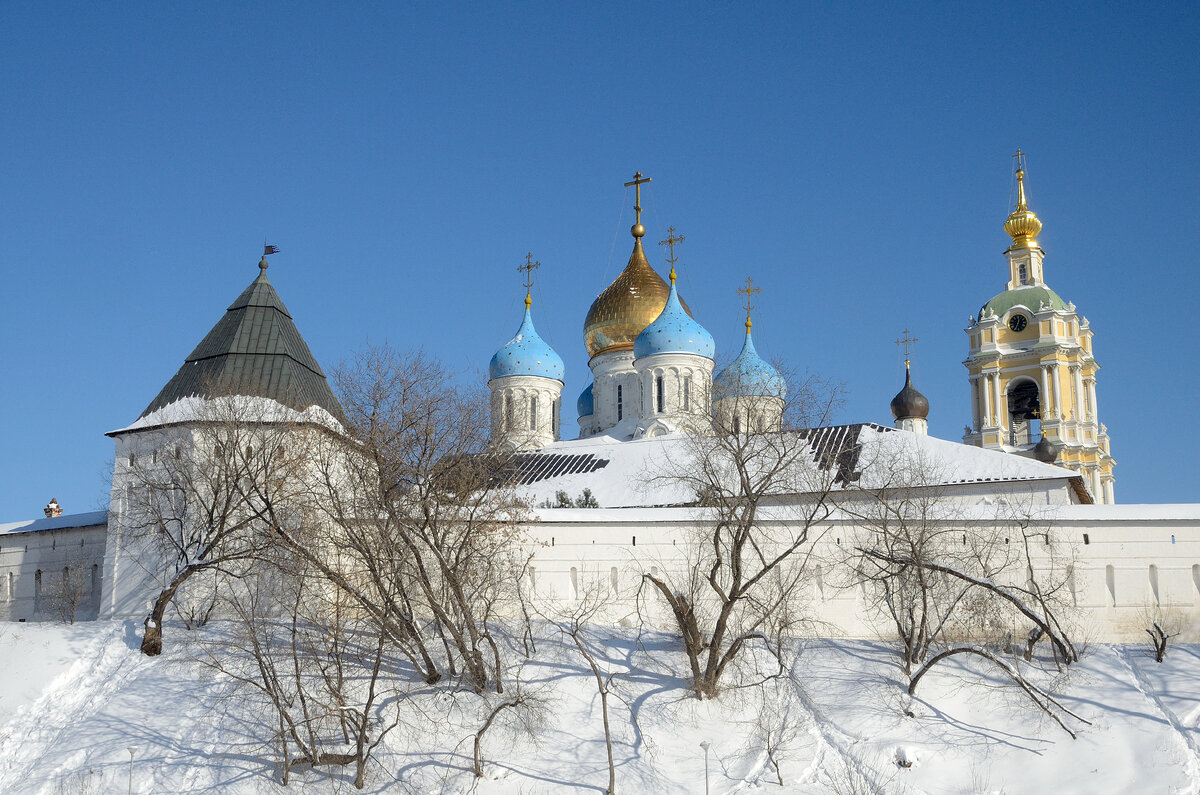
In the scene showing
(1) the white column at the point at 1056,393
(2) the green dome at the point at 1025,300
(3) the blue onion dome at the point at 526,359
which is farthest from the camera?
(2) the green dome at the point at 1025,300

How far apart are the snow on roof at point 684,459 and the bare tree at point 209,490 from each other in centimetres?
498

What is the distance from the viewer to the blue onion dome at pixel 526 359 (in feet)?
122

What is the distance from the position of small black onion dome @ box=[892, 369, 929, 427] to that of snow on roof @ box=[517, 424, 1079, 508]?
41.0 feet

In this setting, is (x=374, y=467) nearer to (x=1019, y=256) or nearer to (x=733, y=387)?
(x=733, y=387)

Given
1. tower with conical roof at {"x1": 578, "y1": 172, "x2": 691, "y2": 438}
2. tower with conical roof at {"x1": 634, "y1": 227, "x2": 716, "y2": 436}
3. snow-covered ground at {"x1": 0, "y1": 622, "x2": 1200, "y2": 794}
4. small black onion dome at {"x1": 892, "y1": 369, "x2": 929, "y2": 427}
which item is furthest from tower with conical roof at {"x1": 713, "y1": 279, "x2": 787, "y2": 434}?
small black onion dome at {"x1": 892, "y1": 369, "x2": 929, "y2": 427}

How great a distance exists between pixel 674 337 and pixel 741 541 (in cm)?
1679

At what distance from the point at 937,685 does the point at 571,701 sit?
5.35 metres

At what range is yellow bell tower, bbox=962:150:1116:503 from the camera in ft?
139

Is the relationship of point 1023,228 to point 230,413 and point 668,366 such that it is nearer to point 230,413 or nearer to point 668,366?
point 668,366

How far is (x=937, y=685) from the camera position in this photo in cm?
1839

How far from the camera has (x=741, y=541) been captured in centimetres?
1806

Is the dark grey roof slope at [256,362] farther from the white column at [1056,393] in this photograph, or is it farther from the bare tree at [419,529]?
the white column at [1056,393]

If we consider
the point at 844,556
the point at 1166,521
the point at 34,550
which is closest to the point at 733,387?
the point at 844,556

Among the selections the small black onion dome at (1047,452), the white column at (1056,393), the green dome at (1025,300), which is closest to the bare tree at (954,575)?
the small black onion dome at (1047,452)
